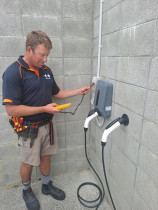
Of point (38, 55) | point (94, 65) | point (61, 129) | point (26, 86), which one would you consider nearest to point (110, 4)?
point (94, 65)

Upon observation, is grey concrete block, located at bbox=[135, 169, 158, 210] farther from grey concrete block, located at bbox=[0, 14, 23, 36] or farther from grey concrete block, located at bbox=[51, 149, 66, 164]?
grey concrete block, located at bbox=[0, 14, 23, 36]

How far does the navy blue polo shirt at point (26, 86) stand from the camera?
1162 millimetres

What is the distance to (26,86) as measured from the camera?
126cm

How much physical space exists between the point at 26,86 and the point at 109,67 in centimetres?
71

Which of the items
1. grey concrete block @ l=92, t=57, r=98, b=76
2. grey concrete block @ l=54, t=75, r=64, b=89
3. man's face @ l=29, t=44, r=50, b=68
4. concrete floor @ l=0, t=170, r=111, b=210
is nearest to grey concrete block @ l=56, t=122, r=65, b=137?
grey concrete block @ l=54, t=75, r=64, b=89

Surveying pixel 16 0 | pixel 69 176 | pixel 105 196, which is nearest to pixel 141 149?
pixel 105 196

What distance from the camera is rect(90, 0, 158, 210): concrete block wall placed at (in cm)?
88

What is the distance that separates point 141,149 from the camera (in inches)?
40.1

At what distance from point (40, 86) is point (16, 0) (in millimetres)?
769

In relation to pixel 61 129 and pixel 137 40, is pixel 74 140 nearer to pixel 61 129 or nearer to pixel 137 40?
pixel 61 129

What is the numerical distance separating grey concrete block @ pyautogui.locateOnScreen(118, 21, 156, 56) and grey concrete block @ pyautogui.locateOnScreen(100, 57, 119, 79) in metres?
0.11

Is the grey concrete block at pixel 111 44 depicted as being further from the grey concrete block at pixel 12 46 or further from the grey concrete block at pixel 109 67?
the grey concrete block at pixel 12 46

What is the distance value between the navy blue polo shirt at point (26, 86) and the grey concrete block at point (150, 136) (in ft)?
2.79

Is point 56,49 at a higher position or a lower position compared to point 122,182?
higher
